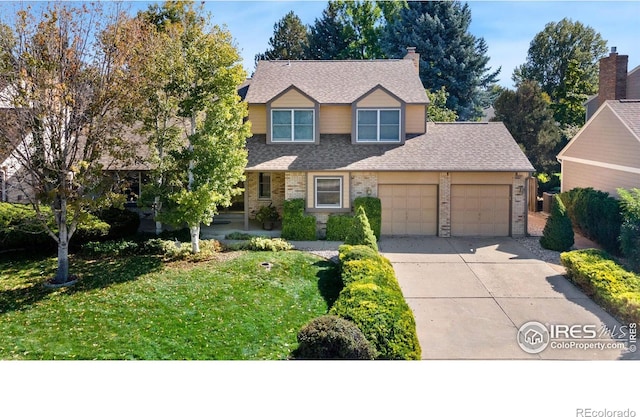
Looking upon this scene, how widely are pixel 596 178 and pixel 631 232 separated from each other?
597 cm

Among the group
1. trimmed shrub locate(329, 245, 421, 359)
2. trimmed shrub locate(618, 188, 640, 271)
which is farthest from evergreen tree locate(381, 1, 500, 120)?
trimmed shrub locate(329, 245, 421, 359)

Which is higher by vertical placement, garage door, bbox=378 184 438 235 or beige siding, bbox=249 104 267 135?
beige siding, bbox=249 104 267 135

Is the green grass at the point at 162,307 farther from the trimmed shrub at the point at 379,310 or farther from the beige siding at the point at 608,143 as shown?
the beige siding at the point at 608,143

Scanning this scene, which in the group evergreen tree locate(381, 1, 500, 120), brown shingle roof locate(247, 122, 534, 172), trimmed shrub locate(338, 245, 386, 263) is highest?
evergreen tree locate(381, 1, 500, 120)

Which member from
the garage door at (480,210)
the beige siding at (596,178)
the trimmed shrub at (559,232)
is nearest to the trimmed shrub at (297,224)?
the garage door at (480,210)

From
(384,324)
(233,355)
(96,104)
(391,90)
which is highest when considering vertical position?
(391,90)

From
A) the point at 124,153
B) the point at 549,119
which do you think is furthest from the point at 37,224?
the point at 549,119

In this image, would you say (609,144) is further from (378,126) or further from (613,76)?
(378,126)

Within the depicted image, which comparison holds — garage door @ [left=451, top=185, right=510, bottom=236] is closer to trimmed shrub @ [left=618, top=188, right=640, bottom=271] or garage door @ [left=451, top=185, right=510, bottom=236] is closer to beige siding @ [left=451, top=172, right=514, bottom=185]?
beige siding @ [left=451, top=172, right=514, bottom=185]

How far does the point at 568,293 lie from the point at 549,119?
19169 mm

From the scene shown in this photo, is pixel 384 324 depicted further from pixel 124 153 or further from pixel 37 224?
pixel 37 224

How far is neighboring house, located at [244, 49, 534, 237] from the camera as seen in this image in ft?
63.5

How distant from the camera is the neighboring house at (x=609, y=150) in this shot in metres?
17.6

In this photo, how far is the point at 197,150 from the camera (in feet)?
50.2
